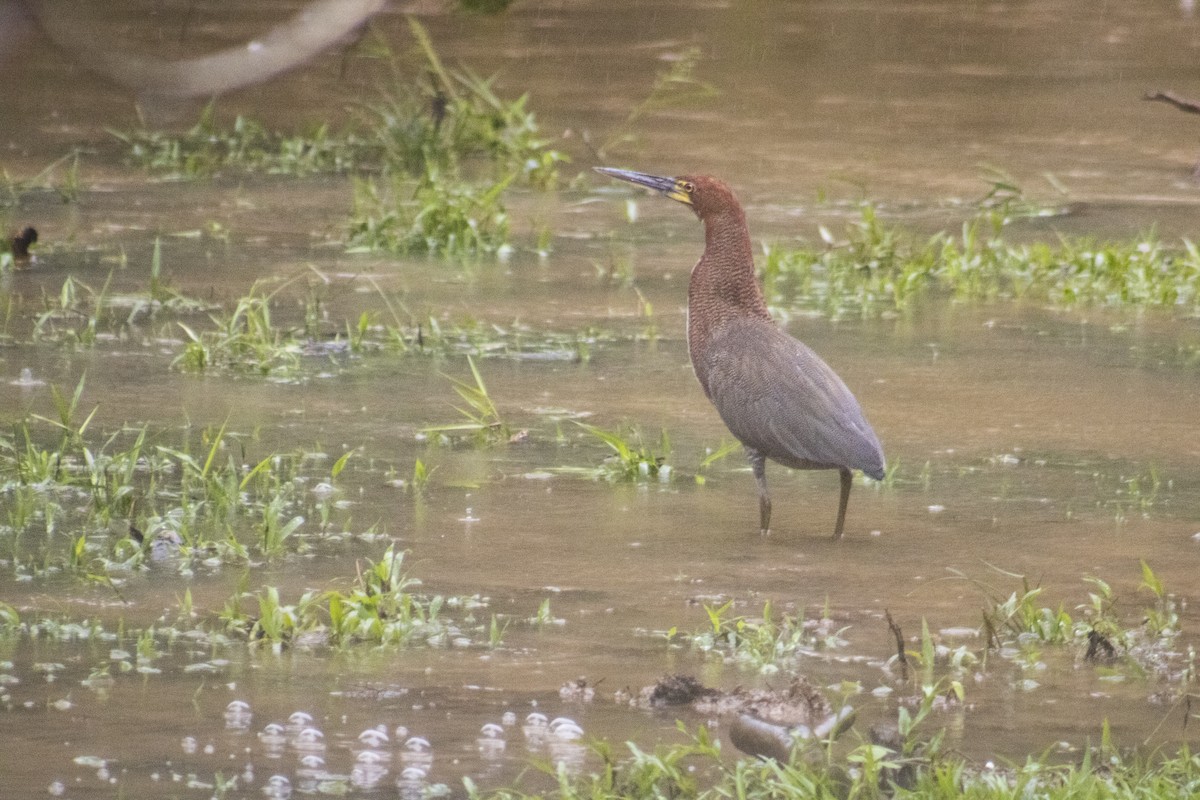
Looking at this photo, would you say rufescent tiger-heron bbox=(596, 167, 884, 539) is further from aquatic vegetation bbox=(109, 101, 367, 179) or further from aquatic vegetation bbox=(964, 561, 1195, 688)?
aquatic vegetation bbox=(109, 101, 367, 179)

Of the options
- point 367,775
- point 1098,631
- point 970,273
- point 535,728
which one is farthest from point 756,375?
point 970,273

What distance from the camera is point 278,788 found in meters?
3.91

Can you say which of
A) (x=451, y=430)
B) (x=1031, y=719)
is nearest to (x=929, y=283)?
(x=451, y=430)

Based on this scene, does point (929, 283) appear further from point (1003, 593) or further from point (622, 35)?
point (622, 35)

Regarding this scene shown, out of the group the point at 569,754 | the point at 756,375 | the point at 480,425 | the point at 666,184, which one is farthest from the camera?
the point at 480,425

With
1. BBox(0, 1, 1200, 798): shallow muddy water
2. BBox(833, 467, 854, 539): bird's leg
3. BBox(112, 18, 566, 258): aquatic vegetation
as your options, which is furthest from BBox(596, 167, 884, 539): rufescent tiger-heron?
BBox(112, 18, 566, 258): aquatic vegetation

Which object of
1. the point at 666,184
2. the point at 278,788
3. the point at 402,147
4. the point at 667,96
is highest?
the point at 667,96

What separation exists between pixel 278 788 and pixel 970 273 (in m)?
5.66

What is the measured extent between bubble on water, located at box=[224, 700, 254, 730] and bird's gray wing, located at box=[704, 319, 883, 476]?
5.89 ft

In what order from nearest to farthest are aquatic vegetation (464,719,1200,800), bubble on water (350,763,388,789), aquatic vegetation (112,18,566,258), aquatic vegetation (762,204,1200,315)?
aquatic vegetation (464,719,1200,800)
bubble on water (350,763,388,789)
aquatic vegetation (762,204,1200,315)
aquatic vegetation (112,18,566,258)

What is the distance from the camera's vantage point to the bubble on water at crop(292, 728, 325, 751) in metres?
4.13

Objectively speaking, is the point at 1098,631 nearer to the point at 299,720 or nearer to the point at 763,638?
the point at 763,638

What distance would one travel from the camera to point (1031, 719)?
4367 mm

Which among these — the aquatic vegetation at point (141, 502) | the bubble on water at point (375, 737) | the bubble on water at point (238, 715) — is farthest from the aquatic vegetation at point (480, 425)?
the bubble on water at point (375, 737)
